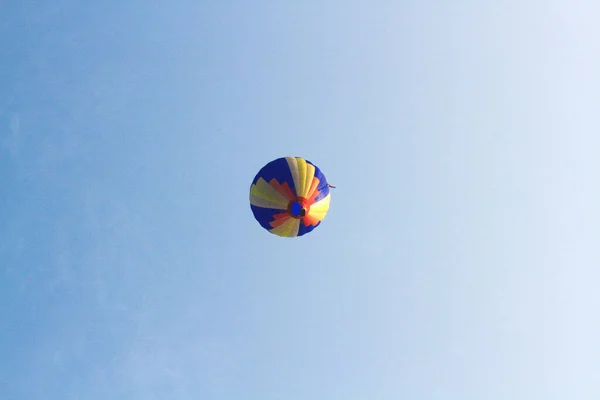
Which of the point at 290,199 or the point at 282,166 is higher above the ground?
the point at 282,166

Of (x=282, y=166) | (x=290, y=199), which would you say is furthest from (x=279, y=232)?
(x=282, y=166)

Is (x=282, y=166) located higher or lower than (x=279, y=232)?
higher

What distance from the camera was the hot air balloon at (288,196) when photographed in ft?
87.7

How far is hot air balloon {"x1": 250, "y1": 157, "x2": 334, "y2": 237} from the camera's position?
26.7 metres

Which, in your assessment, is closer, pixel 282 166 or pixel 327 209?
pixel 282 166

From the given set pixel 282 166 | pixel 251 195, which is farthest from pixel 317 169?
pixel 251 195

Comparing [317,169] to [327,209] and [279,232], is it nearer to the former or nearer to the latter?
[327,209]

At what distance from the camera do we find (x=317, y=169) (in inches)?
1102

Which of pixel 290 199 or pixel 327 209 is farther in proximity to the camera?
pixel 327 209

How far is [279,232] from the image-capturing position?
92.0 feet

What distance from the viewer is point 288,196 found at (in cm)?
→ 2672

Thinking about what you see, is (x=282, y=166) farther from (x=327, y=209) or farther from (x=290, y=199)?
(x=327, y=209)

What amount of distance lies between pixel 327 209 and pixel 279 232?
3.77 m

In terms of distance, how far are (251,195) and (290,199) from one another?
112 inches
